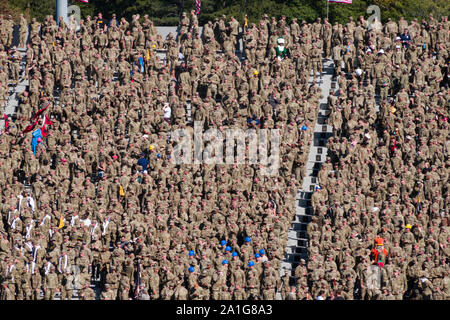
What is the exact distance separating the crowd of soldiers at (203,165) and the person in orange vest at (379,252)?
342 mm

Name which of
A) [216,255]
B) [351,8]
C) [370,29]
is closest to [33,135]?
[216,255]

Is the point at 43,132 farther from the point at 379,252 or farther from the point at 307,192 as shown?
the point at 379,252

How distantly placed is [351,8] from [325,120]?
28.2 meters

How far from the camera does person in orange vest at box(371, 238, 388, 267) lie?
1715 inches

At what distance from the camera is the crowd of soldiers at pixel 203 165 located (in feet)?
140

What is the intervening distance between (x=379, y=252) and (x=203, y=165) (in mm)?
7339

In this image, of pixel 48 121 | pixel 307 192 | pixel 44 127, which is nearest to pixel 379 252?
pixel 307 192

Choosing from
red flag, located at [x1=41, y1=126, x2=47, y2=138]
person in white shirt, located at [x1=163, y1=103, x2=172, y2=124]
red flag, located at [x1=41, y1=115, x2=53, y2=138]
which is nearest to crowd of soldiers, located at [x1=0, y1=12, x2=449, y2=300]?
person in white shirt, located at [x1=163, y1=103, x2=172, y2=124]

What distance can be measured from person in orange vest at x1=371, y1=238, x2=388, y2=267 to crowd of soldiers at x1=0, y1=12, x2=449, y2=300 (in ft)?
1.12

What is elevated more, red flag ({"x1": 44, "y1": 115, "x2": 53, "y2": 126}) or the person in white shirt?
the person in white shirt

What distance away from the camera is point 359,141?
48.9 m

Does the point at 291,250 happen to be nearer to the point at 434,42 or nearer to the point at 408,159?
the point at 408,159

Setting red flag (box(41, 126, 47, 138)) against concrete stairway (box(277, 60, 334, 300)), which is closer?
concrete stairway (box(277, 60, 334, 300))

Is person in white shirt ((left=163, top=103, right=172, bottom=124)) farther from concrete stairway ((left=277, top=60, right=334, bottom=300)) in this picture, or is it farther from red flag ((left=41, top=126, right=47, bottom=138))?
concrete stairway ((left=277, top=60, right=334, bottom=300))
